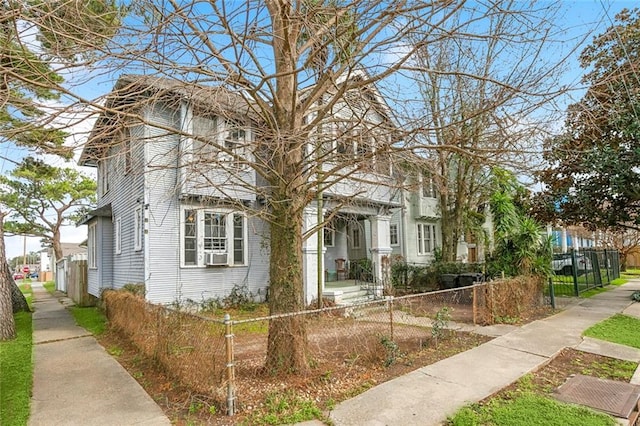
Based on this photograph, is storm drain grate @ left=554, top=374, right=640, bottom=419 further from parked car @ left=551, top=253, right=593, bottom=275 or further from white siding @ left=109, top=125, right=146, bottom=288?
parked car @ left=551, top=253, right=593, bottom=275

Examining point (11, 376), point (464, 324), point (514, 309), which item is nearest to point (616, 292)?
point (514, 309)

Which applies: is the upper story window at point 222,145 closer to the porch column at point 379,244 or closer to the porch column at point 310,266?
the porch column at point 310,266

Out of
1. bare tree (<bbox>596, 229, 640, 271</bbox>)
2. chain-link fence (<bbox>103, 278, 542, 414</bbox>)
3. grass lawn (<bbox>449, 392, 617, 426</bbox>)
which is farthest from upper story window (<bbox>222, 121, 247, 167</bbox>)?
bare tree (<bbox>596, 229, 640, 271</bbox>)

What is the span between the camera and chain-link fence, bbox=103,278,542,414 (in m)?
4.54

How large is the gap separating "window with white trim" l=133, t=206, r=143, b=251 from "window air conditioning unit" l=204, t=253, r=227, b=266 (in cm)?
182

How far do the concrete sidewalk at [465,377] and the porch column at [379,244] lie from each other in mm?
5562

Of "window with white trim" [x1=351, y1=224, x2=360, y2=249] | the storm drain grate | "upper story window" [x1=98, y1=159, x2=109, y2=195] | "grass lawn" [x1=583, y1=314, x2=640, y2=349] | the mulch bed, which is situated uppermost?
"upper story window" [x1=98, y1=159, x2=109, y2=195]

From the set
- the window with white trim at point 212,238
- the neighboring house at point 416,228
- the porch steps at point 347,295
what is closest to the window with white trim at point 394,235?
the neighboring house at point 416,228

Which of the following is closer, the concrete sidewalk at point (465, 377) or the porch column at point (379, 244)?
the concrete sidewalk at point (465, 377)

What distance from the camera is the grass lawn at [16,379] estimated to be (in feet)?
14.4

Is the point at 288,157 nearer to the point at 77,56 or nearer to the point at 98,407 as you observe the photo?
the point at 77,56

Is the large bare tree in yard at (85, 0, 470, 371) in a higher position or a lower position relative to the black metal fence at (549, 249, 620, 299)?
higher

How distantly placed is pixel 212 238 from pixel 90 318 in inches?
170

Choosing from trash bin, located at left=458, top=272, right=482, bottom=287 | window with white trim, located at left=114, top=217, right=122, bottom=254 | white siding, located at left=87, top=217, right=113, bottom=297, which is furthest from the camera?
white siding, located at left=87, top=217, right=113, bottom=297
